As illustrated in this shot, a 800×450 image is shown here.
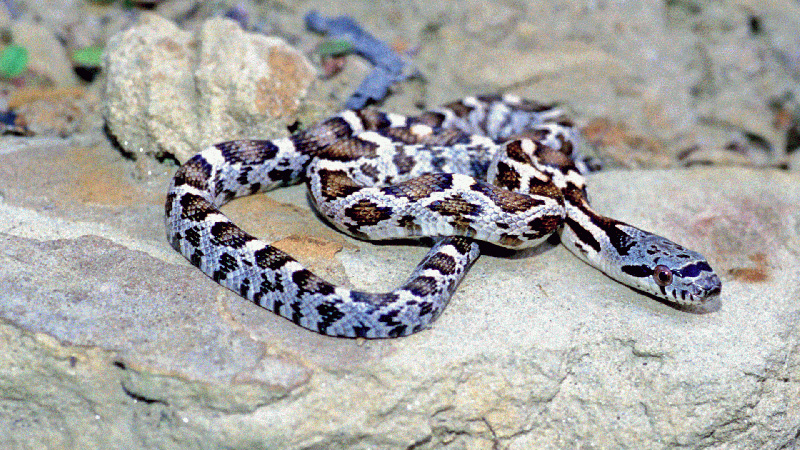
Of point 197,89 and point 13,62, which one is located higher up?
point 197,89

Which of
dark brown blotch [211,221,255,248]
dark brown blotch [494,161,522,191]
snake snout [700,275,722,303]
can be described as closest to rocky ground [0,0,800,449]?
snake snout [700,275,722,303]

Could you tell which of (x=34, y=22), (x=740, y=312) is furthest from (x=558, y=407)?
(x=34, y=22)

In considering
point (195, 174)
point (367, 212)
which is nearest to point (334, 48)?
point (195, 174)

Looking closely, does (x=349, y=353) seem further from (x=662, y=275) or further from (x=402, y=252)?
(x=662, y=275)

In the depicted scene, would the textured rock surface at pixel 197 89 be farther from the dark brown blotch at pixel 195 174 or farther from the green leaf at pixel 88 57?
the green leaf at pixel 88 57

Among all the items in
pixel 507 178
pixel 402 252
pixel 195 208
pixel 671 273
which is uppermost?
pixel 195 208

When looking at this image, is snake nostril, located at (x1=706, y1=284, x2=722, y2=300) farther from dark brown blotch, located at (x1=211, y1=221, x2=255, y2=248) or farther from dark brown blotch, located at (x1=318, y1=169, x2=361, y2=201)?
dark brown blotch, located at (x1=211, y1=221, x2=255, y2=248)
